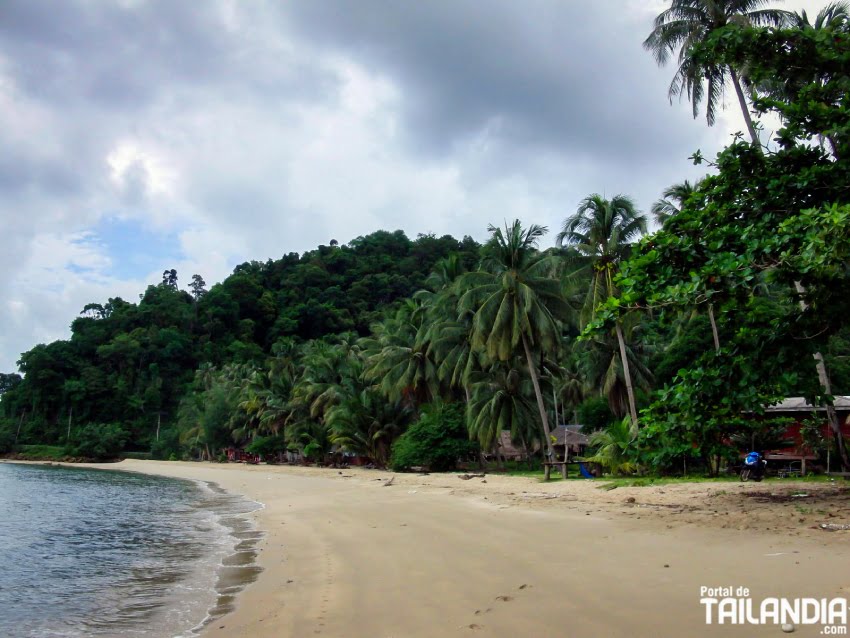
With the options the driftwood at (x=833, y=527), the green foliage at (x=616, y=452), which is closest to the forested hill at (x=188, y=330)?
the green foliage at (x=616, y=452)

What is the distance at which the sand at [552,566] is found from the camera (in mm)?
4953

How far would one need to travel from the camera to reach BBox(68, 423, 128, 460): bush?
7094 centimetres

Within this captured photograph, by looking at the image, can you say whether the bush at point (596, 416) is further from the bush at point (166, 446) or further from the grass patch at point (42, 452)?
the grass patch at point (42, 452)

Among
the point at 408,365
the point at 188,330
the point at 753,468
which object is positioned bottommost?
the point at 753,468

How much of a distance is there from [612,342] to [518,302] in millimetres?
7455

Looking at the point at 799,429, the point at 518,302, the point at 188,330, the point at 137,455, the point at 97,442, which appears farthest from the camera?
the point at 188,330

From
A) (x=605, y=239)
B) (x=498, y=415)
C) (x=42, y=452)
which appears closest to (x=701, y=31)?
(x=605, y=239)

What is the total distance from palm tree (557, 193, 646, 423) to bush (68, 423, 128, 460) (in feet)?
219

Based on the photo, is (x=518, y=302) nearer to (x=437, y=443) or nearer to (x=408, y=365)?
(x=437, y=443)

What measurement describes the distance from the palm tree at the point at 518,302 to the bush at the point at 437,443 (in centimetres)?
634

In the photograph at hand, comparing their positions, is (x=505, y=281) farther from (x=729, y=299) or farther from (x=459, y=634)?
(x=459, y=634)

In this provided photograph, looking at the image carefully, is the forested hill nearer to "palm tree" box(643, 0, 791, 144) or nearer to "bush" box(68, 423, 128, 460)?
"bush" box(68, 423, 128, 460)

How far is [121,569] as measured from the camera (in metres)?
9.91

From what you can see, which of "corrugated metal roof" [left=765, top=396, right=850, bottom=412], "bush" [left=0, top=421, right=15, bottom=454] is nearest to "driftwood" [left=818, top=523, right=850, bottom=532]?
"corrugated metal roof" [left=765, top=396, right=850, bottom=412]
